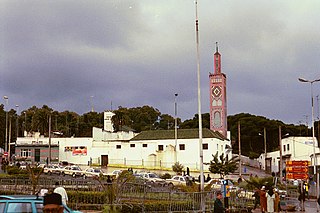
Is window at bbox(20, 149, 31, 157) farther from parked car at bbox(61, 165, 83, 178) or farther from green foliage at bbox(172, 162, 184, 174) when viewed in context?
green foliage at bbox(172, 162, 184, 174)

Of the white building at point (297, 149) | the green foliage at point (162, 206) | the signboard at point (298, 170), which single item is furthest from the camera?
the white building at point (297, 149)

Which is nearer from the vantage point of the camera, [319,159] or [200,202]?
[200,202]

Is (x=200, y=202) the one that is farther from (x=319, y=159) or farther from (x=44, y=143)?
(x=44, y=143)

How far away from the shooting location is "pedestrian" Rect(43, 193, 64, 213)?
662 centimetres

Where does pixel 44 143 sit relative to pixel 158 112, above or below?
below

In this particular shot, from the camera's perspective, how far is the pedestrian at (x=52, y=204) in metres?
6.62

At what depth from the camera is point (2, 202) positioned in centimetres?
1142

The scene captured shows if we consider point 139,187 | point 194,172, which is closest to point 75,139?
point 194,172

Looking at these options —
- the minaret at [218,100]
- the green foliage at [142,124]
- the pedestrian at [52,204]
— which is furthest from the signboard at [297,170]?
the green foliage at [142,124]

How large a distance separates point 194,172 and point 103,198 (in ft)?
154

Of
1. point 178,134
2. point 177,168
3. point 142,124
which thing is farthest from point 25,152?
point 142,124

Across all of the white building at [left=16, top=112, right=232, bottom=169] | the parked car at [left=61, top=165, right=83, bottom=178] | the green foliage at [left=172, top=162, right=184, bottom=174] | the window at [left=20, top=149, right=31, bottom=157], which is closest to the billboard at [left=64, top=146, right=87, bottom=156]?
the white building at [left=16, top=112, right=232, bottom=169]

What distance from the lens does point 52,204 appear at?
6676 millimetres

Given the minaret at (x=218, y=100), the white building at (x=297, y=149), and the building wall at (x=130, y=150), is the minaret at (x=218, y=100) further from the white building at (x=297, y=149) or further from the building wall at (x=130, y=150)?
the white building at (x=297, y=149)
